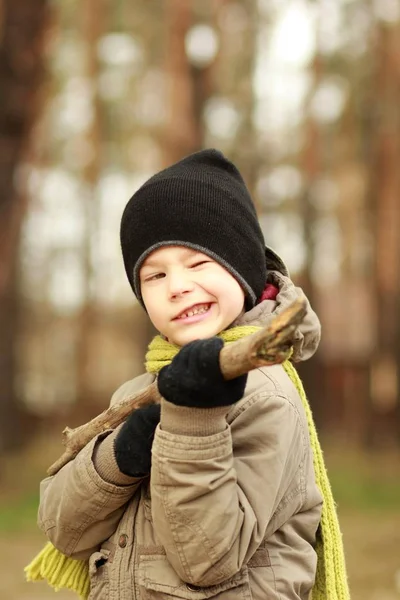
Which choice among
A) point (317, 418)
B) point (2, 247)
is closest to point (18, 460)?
point (2, 247)

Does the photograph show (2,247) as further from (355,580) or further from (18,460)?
(355,580)

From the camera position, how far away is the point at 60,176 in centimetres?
2347

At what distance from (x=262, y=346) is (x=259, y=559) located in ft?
2.08

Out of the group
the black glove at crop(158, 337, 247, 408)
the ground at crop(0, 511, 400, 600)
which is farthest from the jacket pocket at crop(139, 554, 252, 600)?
the ground at crop(0, 511, 400, 600)

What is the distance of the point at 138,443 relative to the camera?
2.01 meters

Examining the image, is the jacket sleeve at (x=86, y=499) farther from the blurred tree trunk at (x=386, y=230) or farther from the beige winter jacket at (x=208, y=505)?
the blurred tree trunk at (x=386, y=230)

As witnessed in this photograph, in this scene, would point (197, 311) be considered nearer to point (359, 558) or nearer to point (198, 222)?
point (198, 222)

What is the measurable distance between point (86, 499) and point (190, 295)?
0.55m

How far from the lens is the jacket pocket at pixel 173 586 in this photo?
1.94 metres

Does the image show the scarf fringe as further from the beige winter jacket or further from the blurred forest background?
the blurred forest background

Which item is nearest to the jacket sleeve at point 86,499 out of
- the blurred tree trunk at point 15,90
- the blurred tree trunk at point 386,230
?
the blurred tree trunk at point 15,90

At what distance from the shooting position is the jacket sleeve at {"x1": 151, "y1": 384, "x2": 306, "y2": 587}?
1.80 metres

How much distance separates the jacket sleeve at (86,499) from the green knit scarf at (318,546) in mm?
128

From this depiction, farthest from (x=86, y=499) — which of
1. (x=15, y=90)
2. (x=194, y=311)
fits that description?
(x=15, y=90)
